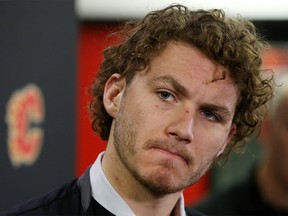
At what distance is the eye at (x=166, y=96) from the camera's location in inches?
76.9

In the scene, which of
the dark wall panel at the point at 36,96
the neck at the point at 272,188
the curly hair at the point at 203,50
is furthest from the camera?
the neck at the point at 272,188

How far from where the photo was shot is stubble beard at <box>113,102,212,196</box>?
1.91m

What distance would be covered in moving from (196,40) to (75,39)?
115cm

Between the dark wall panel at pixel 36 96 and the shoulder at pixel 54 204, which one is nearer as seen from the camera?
the shoulder at pixel 54 204

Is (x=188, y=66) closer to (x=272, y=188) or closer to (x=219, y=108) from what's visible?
(x=219, y=108)

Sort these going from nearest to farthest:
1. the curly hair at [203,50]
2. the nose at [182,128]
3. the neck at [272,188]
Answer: the nose at [182,128], the curly hair at [203,50], the neck at [272,188]

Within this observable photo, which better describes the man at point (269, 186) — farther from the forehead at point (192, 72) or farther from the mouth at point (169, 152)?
the mouth at point (169, 152)

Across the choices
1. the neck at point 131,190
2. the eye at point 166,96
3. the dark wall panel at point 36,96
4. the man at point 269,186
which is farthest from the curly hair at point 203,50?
the man at point 269,186

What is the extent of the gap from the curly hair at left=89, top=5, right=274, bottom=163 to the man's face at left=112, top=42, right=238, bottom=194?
35 mm

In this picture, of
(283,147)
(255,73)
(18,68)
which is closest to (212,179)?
(283,147)

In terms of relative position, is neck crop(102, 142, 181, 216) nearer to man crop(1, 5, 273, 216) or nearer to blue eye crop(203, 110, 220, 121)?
man crop(1, 5, 273, 216)

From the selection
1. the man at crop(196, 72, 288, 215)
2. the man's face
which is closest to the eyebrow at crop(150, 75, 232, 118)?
the man's face

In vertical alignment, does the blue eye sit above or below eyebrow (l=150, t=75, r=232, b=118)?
below

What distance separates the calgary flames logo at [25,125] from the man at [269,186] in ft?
2.29
